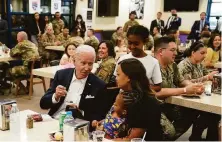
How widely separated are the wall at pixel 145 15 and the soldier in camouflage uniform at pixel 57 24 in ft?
4.63

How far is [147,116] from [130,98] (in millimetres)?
166

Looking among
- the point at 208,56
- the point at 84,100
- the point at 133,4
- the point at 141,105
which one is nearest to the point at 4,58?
the point at 84,100

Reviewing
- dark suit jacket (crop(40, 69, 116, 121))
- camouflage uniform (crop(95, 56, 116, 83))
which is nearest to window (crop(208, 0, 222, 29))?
camouflage uniform (crop(95, 56, 116, 83))

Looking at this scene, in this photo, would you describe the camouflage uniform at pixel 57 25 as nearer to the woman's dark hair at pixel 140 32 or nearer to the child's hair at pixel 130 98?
the woman's dark hair at pixel 140 32

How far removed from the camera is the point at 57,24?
9.59 metres

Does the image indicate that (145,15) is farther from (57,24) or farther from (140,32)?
(140,32)

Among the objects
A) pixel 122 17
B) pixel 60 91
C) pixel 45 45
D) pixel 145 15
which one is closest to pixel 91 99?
pixel 60 91

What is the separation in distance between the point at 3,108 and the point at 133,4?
10754 mm

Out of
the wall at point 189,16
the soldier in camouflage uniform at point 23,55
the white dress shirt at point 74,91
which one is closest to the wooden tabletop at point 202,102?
the white dress shirt at point 74,91

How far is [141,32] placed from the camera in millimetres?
2717

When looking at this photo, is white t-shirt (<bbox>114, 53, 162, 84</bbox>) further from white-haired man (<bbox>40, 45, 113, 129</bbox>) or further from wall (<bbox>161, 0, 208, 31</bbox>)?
wall (<bbox>161, 0, 208, 31</bbox>)

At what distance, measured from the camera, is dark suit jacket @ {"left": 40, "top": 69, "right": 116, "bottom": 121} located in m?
2.62

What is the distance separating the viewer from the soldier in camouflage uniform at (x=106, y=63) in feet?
12.5

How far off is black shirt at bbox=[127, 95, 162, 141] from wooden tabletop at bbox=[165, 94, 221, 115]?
0.91 meters
